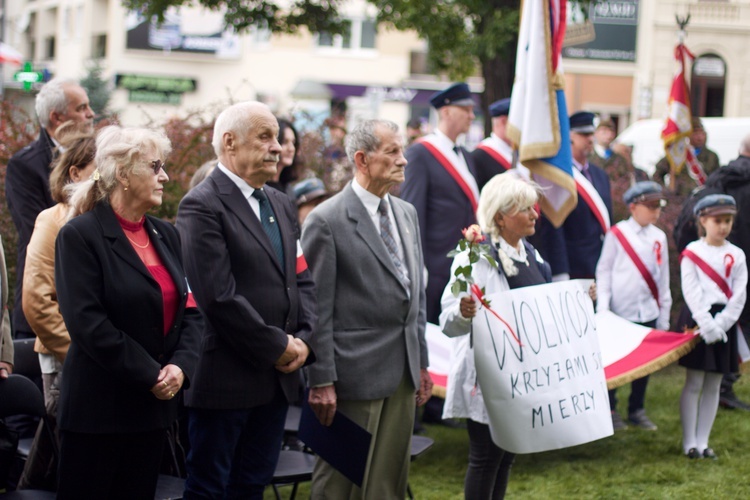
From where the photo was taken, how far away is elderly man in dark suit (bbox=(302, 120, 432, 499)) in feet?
15.8

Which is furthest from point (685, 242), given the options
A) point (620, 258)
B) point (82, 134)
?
point (82, 134)

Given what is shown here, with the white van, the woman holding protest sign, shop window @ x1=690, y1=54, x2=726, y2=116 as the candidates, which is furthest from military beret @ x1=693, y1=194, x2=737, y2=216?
shop window @ x1=690, y1=54, x2=726, y2=116

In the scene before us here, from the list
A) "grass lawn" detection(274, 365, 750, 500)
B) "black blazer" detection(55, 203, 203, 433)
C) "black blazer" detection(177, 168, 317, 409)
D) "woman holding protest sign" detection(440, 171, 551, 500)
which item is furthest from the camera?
"grass lawn" detection(274, 365, 750, 500)

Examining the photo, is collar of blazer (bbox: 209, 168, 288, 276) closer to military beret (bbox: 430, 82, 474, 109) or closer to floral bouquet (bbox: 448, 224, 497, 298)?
floral bouquet (bbox: 448, 224, 497, 298)

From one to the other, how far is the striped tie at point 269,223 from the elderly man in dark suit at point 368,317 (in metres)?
0.28

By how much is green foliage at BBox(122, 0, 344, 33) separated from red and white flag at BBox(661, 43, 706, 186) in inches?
202

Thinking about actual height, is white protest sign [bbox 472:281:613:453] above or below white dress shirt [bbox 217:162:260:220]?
below

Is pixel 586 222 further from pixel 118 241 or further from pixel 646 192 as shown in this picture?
A: pixel 118 241

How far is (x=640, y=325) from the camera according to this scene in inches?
305

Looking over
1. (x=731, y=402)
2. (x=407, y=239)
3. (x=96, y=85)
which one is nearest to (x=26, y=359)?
(x=407, y=239)

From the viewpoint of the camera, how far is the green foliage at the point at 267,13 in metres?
14.7

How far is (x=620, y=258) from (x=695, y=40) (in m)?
32.5

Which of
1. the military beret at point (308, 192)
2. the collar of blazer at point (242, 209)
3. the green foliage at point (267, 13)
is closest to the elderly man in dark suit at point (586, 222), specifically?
the military beret at point (308, 192)

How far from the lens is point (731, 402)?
891 cm
